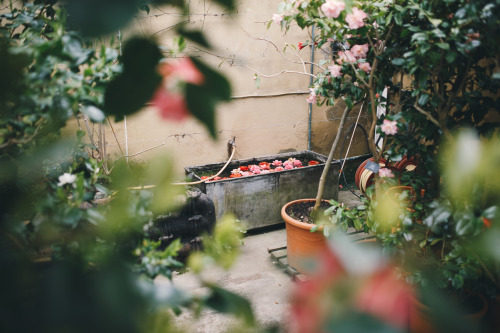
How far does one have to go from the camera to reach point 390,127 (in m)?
2.24

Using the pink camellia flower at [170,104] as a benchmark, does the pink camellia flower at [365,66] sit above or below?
below

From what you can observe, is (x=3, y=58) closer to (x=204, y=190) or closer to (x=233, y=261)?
(x=233, y=261)

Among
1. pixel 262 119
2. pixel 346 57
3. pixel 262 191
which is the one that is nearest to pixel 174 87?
pixel 346 57

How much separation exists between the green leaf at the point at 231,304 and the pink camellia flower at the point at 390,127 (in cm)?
Answer: 199

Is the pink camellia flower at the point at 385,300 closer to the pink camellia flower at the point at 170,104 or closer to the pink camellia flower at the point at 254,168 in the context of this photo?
the pink camellia flower at the point at 170,104

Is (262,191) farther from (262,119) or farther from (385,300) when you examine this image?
(385,300)

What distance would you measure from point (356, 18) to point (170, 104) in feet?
6.63

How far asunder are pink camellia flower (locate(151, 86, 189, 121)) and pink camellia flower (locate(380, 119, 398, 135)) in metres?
2.00

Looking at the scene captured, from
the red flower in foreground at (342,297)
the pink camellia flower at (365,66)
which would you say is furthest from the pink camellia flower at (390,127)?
the red flower in foreground at (342,297)

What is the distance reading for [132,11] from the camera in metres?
0.36

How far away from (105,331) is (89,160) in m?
1.16

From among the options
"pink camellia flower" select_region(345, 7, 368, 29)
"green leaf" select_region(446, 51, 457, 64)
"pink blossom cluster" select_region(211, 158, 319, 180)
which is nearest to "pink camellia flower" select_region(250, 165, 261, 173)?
"pink blossom cluster" select_region(211, 158, 319, 180)

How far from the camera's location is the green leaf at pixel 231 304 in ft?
1.35

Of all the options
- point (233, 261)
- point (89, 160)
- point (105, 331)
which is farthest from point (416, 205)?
point (105, 331)
